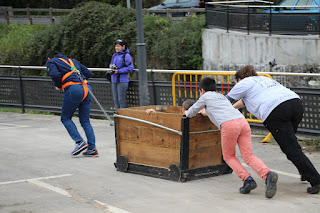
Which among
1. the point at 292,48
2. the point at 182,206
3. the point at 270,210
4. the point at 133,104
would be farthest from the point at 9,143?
the point at 292,48

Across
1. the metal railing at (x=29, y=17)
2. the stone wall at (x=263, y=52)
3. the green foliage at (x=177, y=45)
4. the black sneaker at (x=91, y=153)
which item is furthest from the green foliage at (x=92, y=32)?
the black sneaker at (x=91, y=153)

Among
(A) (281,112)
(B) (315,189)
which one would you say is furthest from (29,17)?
(B) (315,189)

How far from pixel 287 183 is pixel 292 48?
40.8 feet

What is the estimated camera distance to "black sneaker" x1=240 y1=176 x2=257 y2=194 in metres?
6.48

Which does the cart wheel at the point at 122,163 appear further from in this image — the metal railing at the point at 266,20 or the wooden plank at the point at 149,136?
the metal railing at the point at 266,20

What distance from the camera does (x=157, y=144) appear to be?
24.2 ft

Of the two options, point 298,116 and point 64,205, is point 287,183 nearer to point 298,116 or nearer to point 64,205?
point 298,116

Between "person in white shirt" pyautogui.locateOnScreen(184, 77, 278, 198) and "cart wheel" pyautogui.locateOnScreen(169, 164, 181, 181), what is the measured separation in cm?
71

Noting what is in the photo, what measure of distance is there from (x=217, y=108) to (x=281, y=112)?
73cm

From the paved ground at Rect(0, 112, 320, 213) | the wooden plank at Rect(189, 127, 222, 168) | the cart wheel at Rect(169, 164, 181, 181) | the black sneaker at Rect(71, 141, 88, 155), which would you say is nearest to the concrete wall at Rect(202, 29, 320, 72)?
the paved ground at Rect(0, 112, 320, 213)

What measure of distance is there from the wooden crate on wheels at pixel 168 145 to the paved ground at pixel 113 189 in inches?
5.2

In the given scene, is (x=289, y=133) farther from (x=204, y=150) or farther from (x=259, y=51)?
(x=259, y=51)

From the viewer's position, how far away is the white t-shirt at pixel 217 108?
6613 millimetres

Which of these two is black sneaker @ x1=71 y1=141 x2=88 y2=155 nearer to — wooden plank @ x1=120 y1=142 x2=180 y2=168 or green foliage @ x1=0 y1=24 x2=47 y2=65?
wooden plank @ x1=120 y1=142 x2=180 y2=168
